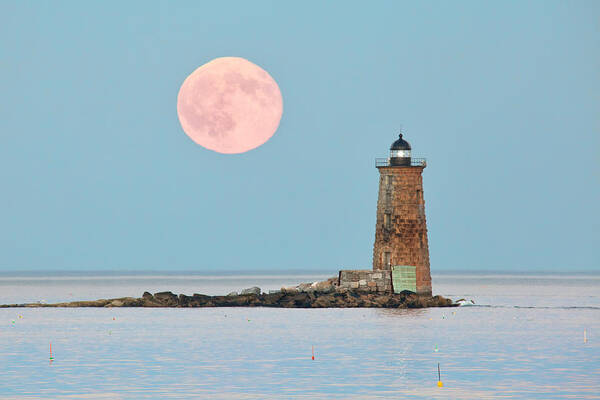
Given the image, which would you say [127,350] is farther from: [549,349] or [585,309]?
[585,309]

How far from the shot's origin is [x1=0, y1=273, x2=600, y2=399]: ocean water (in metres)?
34.6

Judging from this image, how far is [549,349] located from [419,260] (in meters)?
18.7

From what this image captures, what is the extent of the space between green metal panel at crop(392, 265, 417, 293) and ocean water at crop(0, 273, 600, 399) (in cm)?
167

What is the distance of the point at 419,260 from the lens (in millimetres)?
65000

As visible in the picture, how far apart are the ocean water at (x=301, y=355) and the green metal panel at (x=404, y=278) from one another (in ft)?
5.47

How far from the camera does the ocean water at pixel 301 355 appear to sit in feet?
113

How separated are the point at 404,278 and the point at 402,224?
9.97 ft

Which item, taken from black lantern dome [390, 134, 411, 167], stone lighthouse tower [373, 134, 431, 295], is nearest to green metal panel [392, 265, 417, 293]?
stone lighthouse tower [373, 134, 431, 295]

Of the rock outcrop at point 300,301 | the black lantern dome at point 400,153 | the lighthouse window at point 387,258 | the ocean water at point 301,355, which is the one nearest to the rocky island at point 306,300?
the rock outcrop at point 300,301

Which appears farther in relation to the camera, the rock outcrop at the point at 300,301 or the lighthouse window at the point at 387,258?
the rock outcrop at the point at 300,301

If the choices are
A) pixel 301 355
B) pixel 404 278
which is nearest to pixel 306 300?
pixel 404 278

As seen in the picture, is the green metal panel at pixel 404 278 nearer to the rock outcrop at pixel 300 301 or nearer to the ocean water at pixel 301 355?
the rock outcrop at pixel 300 301

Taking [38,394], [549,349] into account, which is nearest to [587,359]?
[549,349]

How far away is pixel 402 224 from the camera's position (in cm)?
6469
